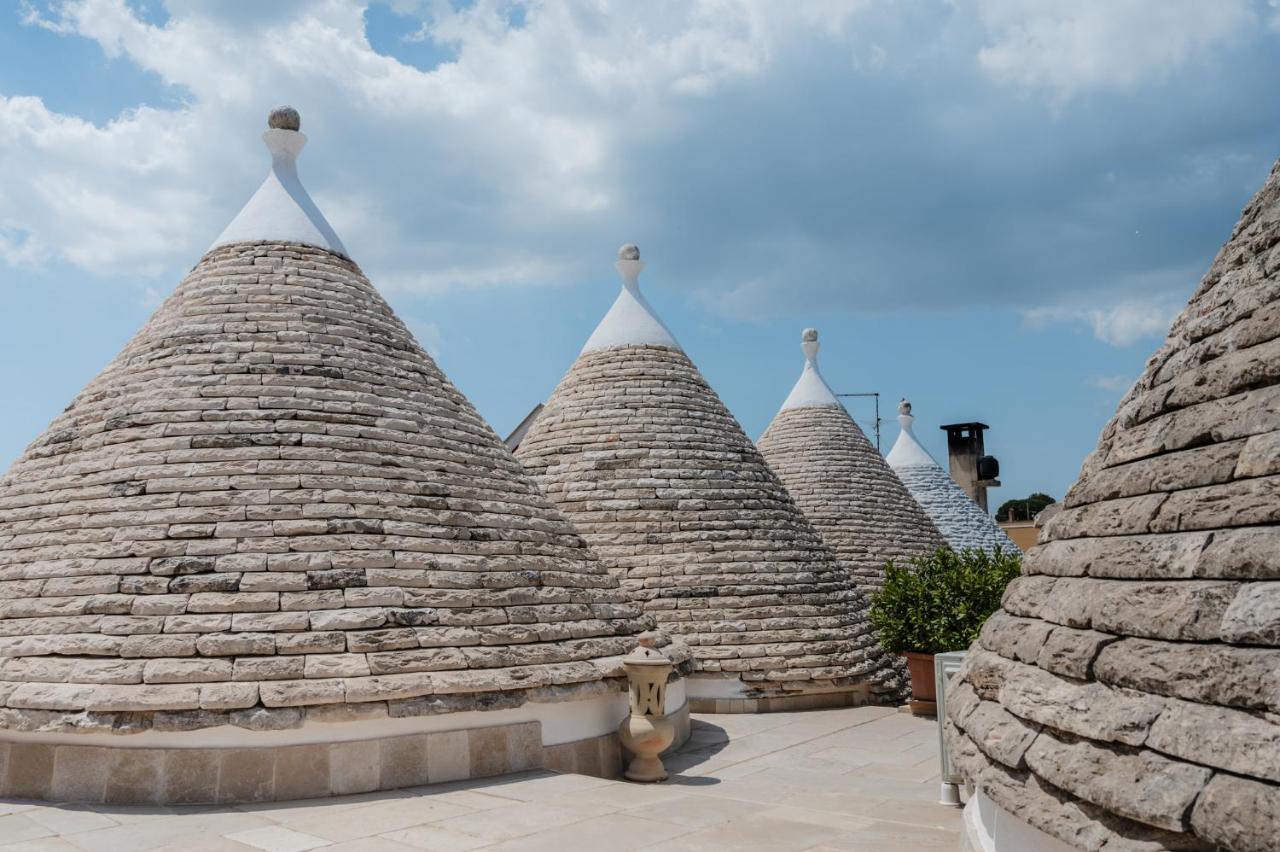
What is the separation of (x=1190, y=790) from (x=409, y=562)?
19.2 ft

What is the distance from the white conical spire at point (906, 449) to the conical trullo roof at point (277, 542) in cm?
1566

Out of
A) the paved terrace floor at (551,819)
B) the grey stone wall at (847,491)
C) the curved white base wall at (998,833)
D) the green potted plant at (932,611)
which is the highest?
the grey stone wall at (847,491)

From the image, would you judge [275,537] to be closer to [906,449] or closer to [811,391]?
[811,391]

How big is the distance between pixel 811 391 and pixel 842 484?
2.23 metres

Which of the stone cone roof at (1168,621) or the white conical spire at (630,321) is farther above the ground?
the white conical spire at (630,321)

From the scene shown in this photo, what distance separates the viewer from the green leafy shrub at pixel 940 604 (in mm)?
12164

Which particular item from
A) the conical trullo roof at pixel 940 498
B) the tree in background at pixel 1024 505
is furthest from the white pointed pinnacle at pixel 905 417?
the tree in background at pixel 1024 505

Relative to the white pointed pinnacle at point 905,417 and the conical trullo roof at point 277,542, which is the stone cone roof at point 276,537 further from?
the white pointed pinnacle at point 905,417

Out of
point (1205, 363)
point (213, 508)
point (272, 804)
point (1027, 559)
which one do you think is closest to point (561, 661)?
point (272, 804)

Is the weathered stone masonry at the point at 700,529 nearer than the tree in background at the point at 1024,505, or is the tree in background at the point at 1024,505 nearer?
the weathered stone masonry at the point at 700,529

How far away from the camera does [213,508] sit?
7.70 m

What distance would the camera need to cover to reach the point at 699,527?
12.8 meters

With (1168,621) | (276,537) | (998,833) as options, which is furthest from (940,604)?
(1168,621)

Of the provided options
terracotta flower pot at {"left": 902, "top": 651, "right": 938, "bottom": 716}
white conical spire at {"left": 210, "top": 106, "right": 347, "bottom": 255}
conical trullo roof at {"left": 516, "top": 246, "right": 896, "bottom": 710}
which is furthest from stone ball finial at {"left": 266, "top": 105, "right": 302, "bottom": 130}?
terracotta flower pot at {"left": 902, "top": 651, "right": 938, "bottom": 716}
